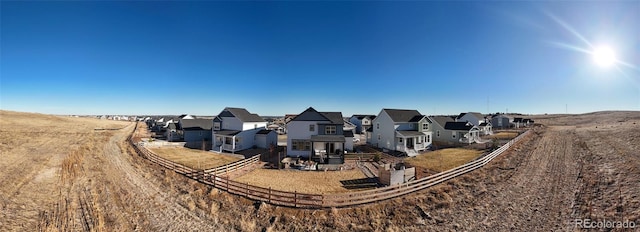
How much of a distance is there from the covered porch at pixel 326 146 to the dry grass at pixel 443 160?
7.67 meters

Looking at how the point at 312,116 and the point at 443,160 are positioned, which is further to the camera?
the point at 312,116

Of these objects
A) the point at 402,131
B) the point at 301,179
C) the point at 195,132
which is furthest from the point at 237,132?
the point at 402,131

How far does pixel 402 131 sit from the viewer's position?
35688mm

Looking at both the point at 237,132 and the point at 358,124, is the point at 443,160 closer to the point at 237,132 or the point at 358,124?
the point at 237,132

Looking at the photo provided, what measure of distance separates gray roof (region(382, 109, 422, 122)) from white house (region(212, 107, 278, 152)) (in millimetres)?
Answer: 18678

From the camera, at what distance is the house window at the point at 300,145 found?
3130 centimetres

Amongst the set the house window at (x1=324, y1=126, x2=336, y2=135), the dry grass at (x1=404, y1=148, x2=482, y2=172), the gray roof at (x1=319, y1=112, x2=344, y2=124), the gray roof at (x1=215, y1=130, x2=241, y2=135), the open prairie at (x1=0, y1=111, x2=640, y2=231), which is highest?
the gray roof at (x1=319, y1=112, x2=344, y2=124)

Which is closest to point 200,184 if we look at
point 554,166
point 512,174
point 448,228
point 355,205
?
point 355,205

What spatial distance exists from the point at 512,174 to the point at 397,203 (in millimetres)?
13129

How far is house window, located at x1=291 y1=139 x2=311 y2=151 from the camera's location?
103 feet

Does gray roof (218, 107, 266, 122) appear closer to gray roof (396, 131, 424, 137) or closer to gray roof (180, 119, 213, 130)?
gray roof (180, 119, 213, 130)

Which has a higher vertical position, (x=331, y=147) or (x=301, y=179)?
(x=331, y=147)

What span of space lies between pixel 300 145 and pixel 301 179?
10.9 m

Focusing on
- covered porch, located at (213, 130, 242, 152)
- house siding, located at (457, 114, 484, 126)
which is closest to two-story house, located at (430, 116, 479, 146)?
house siding, located at (457, 114, 484, 126)
